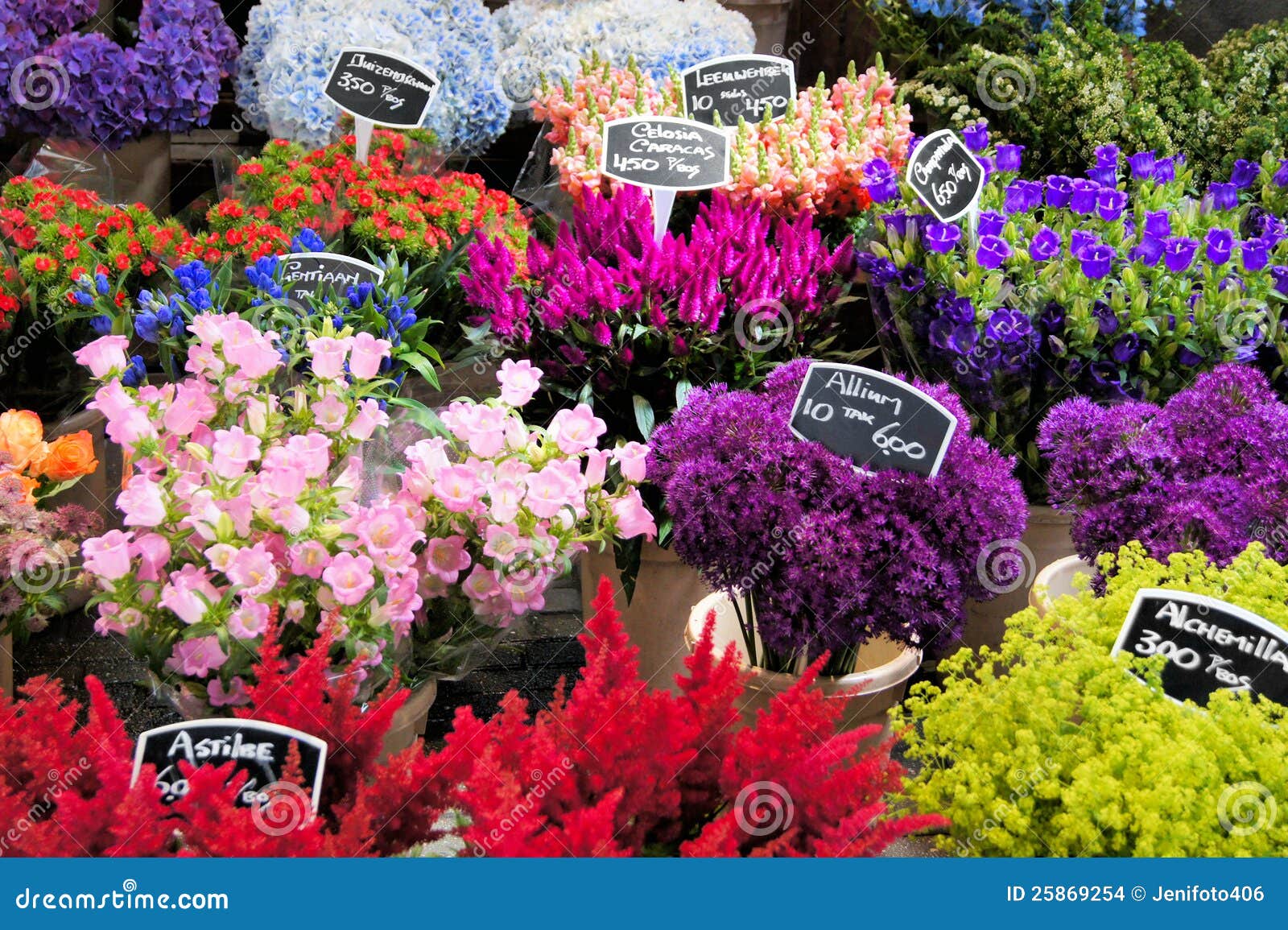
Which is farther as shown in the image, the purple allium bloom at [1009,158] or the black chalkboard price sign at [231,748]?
the purple allium bloom at [1009,158]

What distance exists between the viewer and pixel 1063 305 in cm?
212

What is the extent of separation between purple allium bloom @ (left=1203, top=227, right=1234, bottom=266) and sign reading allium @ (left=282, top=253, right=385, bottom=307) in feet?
5.05

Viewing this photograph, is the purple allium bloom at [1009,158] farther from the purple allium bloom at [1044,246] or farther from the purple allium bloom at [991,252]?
the purple allium bloom at [991,252]

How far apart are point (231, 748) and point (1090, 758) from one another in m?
0.91

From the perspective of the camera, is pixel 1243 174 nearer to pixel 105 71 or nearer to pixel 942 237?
pixel 942 237

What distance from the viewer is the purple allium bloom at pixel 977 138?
2605 mm

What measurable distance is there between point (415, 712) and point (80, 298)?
1040 millimetres

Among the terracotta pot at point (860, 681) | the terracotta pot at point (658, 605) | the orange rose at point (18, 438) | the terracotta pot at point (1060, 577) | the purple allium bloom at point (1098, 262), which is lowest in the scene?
the terracotta pot at point (658, 605)

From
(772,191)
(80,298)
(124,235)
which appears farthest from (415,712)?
(772,191)

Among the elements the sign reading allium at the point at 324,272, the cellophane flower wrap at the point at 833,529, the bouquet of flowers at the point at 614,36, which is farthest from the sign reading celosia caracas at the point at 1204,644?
the bouquet of flowers at the point at 614,36

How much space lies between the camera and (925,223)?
7.39 ft

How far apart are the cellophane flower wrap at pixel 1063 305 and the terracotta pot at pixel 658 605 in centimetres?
61

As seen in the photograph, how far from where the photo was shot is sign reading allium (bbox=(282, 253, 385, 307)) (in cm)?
218

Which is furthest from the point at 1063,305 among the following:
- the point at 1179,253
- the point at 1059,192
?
the point at 1059,192
